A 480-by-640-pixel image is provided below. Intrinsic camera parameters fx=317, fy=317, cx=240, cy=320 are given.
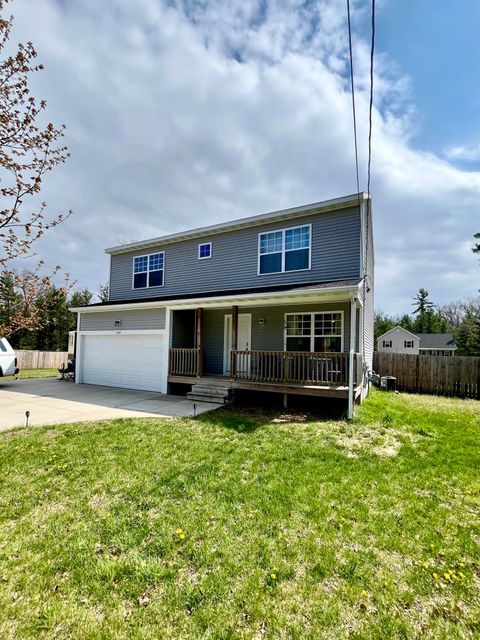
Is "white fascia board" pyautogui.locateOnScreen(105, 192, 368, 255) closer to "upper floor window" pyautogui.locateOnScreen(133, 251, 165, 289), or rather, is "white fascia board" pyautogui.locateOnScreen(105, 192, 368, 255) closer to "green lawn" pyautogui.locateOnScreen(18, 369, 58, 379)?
"upper floor window" pyautogui.locateOnScreen(133, 251, 165, 289)

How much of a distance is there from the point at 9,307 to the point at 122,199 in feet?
45.8

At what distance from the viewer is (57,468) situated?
4.60 m

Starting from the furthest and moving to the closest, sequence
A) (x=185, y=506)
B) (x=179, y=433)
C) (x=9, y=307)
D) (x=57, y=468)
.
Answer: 1. (x=179, y=433)
2. (x=57, y=468)
3. (x=185, y=506)
4. (x=9, y=307)

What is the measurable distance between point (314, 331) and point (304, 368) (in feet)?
7.83

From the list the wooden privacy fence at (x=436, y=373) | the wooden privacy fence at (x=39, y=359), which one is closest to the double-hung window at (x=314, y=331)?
the wooden privacy fence at (x=436, y=373)

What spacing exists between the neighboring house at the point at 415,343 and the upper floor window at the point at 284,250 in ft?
112

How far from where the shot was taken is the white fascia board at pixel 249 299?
823 cm

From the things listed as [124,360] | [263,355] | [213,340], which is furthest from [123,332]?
[263,355]

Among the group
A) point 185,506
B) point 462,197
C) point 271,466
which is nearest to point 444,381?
point 462,197

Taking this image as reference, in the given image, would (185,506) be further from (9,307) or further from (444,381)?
(444,381)

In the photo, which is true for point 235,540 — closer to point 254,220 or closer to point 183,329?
point 183,329

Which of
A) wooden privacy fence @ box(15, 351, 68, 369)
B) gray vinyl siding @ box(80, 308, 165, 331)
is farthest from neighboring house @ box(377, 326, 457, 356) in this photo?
wooden privacy fence @ box(15, 351, 68, 369)

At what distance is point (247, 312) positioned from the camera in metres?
11.9

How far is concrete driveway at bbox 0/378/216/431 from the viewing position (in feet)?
25.1
